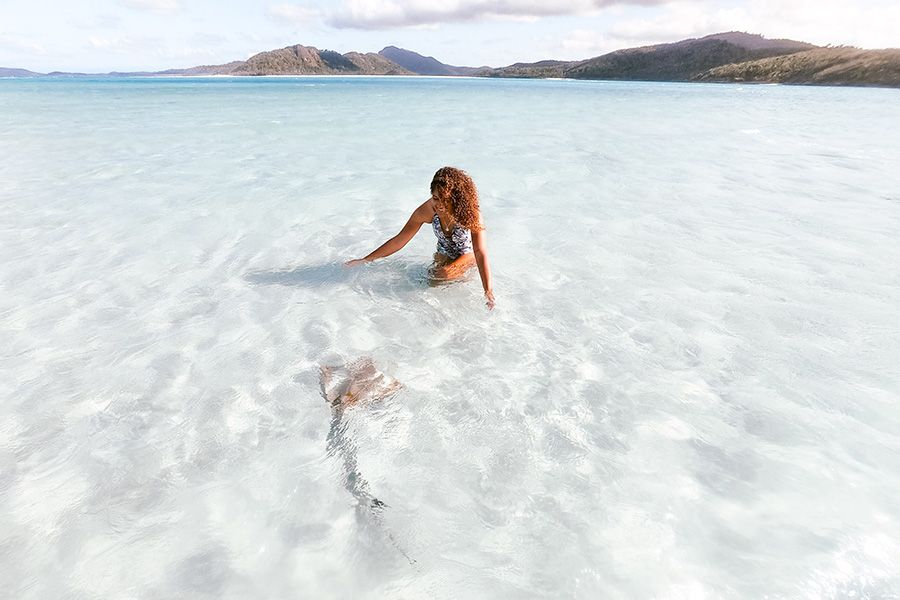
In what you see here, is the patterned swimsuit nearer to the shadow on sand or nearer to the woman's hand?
the woman's hand

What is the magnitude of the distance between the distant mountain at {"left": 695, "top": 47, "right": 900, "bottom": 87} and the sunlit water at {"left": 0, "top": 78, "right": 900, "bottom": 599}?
273 ft

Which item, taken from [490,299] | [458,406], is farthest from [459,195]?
[458,406]

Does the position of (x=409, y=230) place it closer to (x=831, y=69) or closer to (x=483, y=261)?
(x=483, y=261)

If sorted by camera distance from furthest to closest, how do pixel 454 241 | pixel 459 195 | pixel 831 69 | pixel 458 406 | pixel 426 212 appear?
pixel 831 69 < pixel 454 241 < pixel 426 212 < pixel 459 195 < pixel 458 406

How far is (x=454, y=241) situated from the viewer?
5.77 m

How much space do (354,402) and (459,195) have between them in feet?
7.93

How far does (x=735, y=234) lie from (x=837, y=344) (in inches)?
136

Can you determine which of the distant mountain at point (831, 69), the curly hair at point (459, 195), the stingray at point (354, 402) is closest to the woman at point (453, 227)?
the curly hair at point (459, 195)

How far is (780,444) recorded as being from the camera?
11.4ft

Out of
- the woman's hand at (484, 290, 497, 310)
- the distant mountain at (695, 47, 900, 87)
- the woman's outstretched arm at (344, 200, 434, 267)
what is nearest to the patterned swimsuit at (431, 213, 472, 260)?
the woman's outstretched arm at (344, 200, 434, 267)

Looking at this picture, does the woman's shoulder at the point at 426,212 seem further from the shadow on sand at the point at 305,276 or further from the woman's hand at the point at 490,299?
the shadow on sand at the point at 305,276

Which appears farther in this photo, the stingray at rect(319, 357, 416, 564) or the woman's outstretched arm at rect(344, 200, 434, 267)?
the woman's outstretched arm at rect(344, 200, 434, 267)

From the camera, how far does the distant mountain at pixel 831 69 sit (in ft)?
222

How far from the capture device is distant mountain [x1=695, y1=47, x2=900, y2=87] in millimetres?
67562
